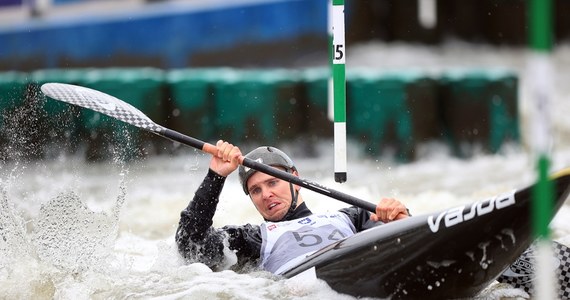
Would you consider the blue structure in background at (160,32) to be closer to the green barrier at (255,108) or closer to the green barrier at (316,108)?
the green barrier at (255,108)

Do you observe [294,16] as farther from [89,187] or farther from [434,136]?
[89,187]

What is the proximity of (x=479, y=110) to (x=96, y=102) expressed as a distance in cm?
514

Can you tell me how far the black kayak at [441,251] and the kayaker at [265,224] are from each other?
53 centimetres

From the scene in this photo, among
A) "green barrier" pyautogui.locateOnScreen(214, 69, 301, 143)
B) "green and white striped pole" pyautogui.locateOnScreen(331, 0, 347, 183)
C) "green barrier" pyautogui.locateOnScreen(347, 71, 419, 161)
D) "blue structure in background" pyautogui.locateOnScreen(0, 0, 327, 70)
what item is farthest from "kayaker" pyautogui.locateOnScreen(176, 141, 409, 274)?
"blue structure in background" pyautogui.locateOnScreen(0, 0, 327, 70)

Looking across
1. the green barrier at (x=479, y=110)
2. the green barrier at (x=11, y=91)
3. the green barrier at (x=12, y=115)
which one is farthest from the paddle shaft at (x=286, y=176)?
the green barrier at (x=479, y=110)

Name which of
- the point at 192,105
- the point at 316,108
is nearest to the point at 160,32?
the point at 192,105

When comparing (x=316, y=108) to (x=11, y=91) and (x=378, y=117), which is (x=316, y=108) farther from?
(x=11, y=91)

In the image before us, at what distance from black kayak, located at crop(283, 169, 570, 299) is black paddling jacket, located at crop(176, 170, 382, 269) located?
0.75m

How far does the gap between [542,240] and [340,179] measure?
102 inches

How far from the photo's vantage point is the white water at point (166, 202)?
4680 millimetres

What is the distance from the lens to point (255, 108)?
9.60 metres

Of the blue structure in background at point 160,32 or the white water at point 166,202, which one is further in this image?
the blue structure in background at point 160,32

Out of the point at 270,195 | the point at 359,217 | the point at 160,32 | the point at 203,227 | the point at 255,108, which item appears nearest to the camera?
the point at 203,227

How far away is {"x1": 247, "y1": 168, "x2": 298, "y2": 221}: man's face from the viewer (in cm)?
514
